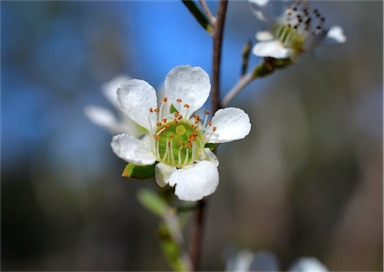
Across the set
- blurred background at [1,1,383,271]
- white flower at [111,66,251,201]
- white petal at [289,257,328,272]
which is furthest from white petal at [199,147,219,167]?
blurred background at [1,1,383,271]

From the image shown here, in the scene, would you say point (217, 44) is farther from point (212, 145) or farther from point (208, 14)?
point (212, 145)

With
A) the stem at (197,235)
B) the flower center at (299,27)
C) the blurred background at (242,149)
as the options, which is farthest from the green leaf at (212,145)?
the blurred background at (242,149)

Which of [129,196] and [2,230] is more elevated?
[129,196]

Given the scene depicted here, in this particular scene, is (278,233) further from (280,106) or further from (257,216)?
(280,106)

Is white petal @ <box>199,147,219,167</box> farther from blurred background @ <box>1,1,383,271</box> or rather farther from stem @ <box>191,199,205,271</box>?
blurred background @ <box>1,1,383,271</box>

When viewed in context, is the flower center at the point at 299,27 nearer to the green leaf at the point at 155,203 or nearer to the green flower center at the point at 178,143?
the green flower center at the point at 178,143

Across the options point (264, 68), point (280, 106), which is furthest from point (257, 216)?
point (264, 68)

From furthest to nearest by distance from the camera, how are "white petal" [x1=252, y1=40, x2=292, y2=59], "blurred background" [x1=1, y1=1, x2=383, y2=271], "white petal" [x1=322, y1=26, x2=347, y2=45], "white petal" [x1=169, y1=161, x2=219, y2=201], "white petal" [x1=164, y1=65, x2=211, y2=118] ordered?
"blurred background" [x1=1, y1=1, x2=383, y2=271] < "white petal" [x1=322, y1=26, x2=347, y2=45] < "white petal" [x1=252, y1=40, x2=292, y2=59] < "white petal" [x1=164, y1=65, x2=211, y2=118] < "white petal" [x1=169, y1=161, x2=219, y2=201]

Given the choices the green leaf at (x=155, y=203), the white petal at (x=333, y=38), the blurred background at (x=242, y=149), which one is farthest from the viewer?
the blurred background at (x=242, y=149)
